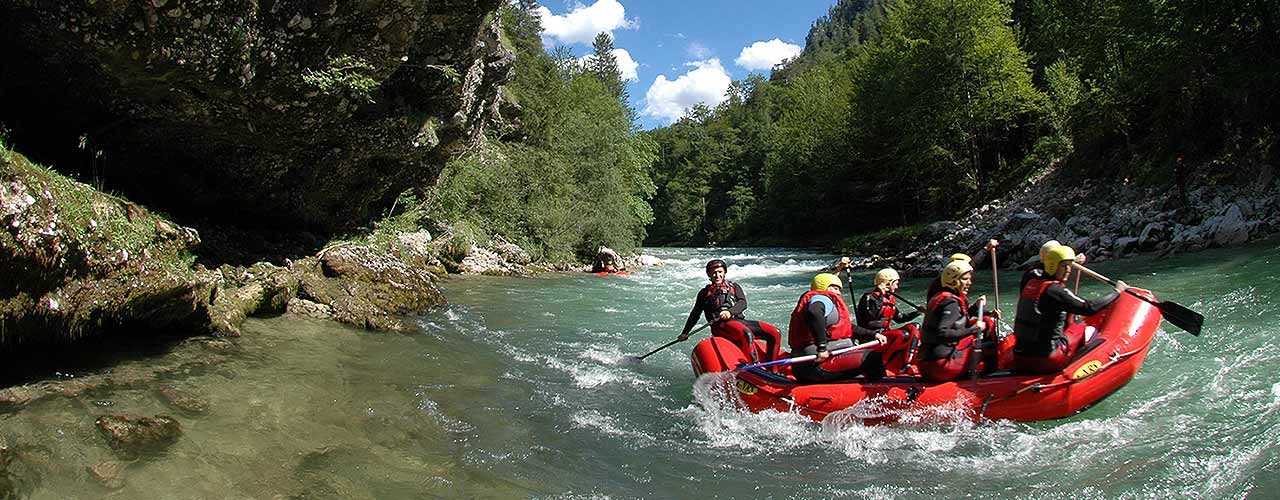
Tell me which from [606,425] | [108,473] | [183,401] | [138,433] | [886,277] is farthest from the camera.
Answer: [886,277]

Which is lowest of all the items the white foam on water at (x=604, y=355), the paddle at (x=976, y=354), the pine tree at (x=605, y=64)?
the white foam on water at (x=604, y=355)

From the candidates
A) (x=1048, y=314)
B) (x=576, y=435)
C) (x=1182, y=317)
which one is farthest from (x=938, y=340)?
(x=576, y=435)

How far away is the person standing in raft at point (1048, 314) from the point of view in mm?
5902

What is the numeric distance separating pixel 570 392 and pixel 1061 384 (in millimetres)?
4700

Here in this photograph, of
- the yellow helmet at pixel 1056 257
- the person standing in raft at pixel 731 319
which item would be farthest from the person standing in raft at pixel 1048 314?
the person standing in raft at pixel 731 319

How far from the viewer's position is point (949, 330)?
20.5ft

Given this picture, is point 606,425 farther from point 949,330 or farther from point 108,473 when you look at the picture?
point 108,473

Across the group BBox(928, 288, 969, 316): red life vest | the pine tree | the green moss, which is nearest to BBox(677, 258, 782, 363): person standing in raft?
BBox(928, 288, 969, 316): red life vest

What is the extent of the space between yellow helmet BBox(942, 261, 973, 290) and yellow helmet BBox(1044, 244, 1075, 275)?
2.04ft

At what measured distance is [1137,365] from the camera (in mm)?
6273

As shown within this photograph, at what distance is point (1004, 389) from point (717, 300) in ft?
10.8

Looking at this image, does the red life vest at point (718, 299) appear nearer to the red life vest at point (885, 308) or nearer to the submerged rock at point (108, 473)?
the red life vest at point (885, 308)

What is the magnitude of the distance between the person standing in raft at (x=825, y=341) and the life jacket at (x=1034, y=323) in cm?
127

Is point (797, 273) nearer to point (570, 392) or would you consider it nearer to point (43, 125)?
point (570, 392)
